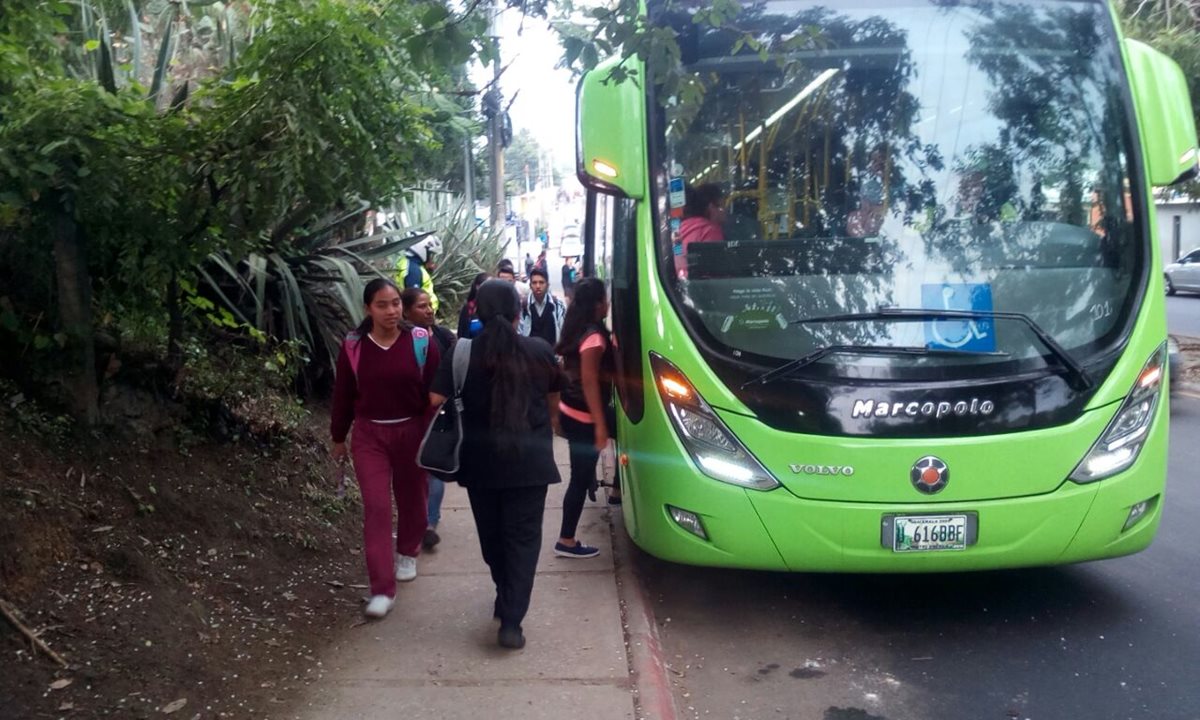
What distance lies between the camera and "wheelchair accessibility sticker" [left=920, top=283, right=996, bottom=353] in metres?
5.35

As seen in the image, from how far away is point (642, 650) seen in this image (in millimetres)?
5160

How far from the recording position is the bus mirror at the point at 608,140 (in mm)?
5617

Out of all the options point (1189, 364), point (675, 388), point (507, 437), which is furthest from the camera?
point (1189, 364)

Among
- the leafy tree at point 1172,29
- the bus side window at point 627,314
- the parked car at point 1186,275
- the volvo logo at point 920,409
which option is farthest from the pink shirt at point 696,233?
the parked car at point 1186,275

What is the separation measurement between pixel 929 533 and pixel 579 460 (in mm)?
2126

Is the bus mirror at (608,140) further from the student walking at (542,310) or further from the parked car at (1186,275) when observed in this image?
the parked car at (1186,275)

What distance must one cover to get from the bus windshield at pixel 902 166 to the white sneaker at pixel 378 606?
6.39 feet

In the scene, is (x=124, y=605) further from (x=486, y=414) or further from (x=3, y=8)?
(x=3, y=8)

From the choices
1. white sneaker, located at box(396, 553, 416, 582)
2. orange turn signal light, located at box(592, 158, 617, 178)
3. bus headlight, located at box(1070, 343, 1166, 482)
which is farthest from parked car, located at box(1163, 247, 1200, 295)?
white sneaker, located at box(396, 553, 416, 582)

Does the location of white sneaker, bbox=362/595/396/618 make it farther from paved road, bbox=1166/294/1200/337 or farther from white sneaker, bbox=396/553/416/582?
paved road, bbox=1166/294/1200/337

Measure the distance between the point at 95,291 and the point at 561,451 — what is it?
5357mm

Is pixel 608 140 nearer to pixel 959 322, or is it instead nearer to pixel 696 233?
pixel 696 233

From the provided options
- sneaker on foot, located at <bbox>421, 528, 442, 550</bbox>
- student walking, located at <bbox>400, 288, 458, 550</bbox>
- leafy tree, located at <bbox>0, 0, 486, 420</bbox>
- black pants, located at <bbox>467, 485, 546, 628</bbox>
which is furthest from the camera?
sneaker on foot, located at <bbox>421, 528, 442, 550</bbox>

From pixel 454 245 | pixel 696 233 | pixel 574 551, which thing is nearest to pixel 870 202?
pixel 696 233
